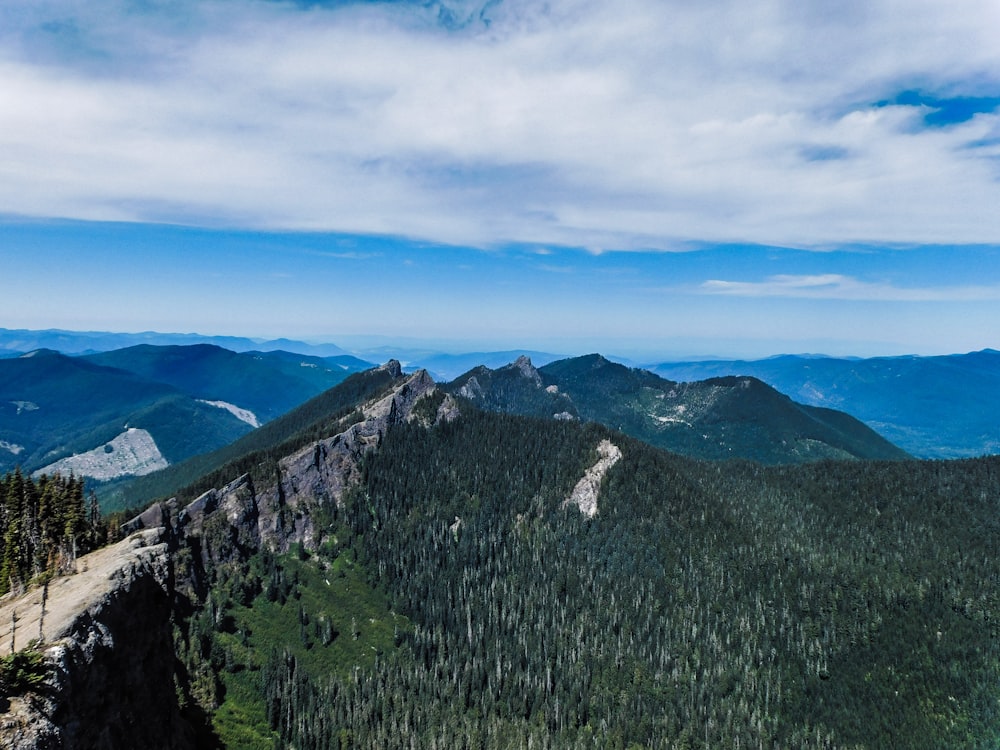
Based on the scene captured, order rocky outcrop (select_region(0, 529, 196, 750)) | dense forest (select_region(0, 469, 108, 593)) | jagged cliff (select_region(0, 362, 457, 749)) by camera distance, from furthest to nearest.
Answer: dense forest (select_region(0, 469, 108, 593))
jagged cliff (select_region(0, 362, 457, 749))
rocky outcrop (select_region(0, 529, 196, 750))

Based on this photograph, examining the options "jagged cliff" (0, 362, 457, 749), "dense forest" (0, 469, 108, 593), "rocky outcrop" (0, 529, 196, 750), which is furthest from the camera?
"dense forest" (0, 469, 108, 593)

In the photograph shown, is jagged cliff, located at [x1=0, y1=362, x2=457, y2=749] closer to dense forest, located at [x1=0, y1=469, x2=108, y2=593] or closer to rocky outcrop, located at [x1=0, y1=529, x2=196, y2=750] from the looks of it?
rocky outcrop, located at [x1=0, y1=529, x2=196, y2=750]

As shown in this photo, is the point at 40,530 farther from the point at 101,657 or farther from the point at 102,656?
the point at 101,657

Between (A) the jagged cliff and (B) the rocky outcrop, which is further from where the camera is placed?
(A) the jagged cliff

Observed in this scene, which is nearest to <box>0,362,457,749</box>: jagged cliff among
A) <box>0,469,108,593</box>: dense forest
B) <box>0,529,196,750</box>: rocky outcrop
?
<box>0,529,196,750</box>: rocky outcrop

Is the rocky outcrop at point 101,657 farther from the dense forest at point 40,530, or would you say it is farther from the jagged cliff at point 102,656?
the dense forest at point 40,530

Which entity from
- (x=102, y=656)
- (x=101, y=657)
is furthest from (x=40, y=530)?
(x=101, y=657)

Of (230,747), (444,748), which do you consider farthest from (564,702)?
(230,747)
